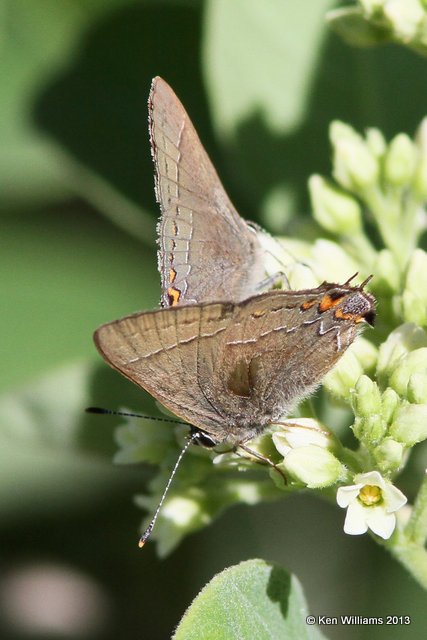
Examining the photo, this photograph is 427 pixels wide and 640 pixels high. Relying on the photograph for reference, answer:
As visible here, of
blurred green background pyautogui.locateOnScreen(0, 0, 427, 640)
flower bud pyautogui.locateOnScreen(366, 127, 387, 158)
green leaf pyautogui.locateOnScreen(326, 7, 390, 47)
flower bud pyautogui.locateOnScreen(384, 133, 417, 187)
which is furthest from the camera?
blurred green background pyautogui.locateOnScreen(0, 0, 427, 640)

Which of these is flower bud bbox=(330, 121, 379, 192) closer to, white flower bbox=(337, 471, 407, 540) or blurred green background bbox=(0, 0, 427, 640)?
blurred green background bbox=(0, 0, 427, 640)

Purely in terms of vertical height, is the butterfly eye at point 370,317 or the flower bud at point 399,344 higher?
the butterfly eye at point 370,317

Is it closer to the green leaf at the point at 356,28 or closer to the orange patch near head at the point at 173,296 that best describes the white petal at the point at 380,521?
the orange patch near head at the point at 173,296

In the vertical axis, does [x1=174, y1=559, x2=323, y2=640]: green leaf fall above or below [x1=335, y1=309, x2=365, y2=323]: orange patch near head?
below

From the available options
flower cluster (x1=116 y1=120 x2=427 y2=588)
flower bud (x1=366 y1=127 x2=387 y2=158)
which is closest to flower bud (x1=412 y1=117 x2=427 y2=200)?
flower cluster (x1=116 y1=120 x2=427 y2=588)

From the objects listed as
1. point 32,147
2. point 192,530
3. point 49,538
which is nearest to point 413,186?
point 192,530

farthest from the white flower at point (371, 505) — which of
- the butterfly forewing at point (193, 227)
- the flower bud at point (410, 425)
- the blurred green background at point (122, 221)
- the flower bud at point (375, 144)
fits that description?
the flower bud at point (375, 144)

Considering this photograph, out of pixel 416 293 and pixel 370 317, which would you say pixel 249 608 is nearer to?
pixel 370 317
